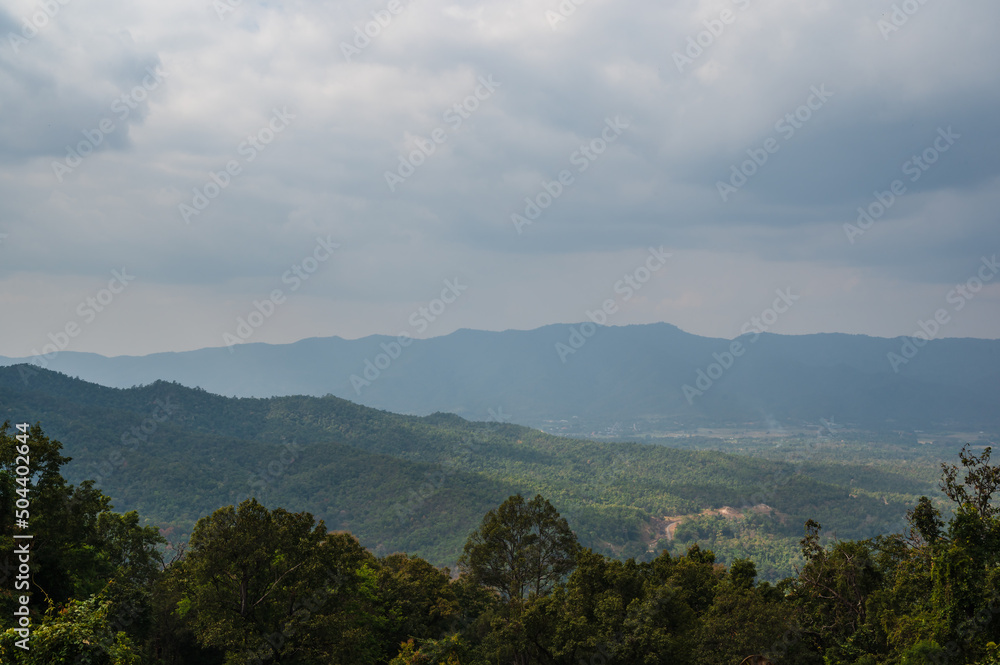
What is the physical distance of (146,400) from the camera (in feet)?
618

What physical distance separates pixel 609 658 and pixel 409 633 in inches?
529

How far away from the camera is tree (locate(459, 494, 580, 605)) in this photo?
33.3 m

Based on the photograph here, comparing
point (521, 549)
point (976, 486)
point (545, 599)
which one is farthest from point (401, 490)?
point (976, 486)

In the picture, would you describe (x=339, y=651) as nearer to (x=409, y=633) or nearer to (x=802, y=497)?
(x=409, y=633)

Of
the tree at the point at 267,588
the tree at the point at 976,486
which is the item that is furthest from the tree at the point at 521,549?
the tree at the point at 976,486

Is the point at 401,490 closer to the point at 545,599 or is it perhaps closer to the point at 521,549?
the point at 521,549

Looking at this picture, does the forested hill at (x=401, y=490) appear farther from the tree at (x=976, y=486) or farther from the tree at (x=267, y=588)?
the tree at (x=976, y=486)

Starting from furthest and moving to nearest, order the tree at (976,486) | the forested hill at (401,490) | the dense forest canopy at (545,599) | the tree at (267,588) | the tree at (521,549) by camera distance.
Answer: the forested hill at (401,490) < the tree at (521,549) < the tree at (267,588) < the tree at (976,486) < the dense forest canopy at (545,599)

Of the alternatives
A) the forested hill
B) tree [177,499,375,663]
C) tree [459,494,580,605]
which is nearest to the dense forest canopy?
tree [177,499,375,663]

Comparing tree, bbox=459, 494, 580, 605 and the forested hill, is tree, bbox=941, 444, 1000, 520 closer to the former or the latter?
tree, bbox=459, 494, 580, 605

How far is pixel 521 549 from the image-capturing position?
33469 mm

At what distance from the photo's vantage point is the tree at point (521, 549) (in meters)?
33.3

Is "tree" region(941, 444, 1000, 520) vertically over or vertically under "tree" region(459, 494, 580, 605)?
over

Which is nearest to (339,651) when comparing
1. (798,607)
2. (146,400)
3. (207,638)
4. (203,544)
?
(207,638)
